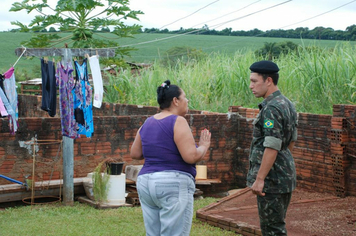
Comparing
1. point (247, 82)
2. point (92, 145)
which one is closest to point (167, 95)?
point (92, 145)

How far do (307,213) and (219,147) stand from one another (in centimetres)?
325

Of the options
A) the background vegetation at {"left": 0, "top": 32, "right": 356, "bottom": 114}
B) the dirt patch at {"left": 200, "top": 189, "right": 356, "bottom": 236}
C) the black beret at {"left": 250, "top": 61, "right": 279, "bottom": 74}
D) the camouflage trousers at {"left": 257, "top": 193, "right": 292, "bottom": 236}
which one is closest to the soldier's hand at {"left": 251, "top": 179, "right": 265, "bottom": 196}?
the camouflage trousers at {"left": 257, "top": 193, "right": 292, "bottom": 236}

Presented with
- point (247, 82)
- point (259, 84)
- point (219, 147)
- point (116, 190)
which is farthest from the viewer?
point (247, 82)

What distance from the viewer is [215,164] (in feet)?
32.5

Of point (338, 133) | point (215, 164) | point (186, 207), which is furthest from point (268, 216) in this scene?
point (215, 164)

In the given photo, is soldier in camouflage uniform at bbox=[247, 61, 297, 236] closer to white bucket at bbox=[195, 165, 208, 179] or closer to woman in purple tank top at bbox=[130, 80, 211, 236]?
woman in purple tank top at bbox=[130, 80, 211, 236]

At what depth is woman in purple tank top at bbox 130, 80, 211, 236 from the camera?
366cm

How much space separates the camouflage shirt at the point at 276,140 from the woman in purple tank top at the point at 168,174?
430mm

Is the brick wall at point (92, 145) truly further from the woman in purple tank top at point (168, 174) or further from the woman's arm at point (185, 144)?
the woman's arm at point (185, 144)

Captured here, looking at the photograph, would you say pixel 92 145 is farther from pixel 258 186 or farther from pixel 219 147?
pixel 258 186

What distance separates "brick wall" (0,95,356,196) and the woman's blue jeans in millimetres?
4761

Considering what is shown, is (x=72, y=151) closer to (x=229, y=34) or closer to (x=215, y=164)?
(x=215, y=164)

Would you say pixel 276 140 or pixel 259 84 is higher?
pixel 259 84

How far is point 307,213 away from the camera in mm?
6918
